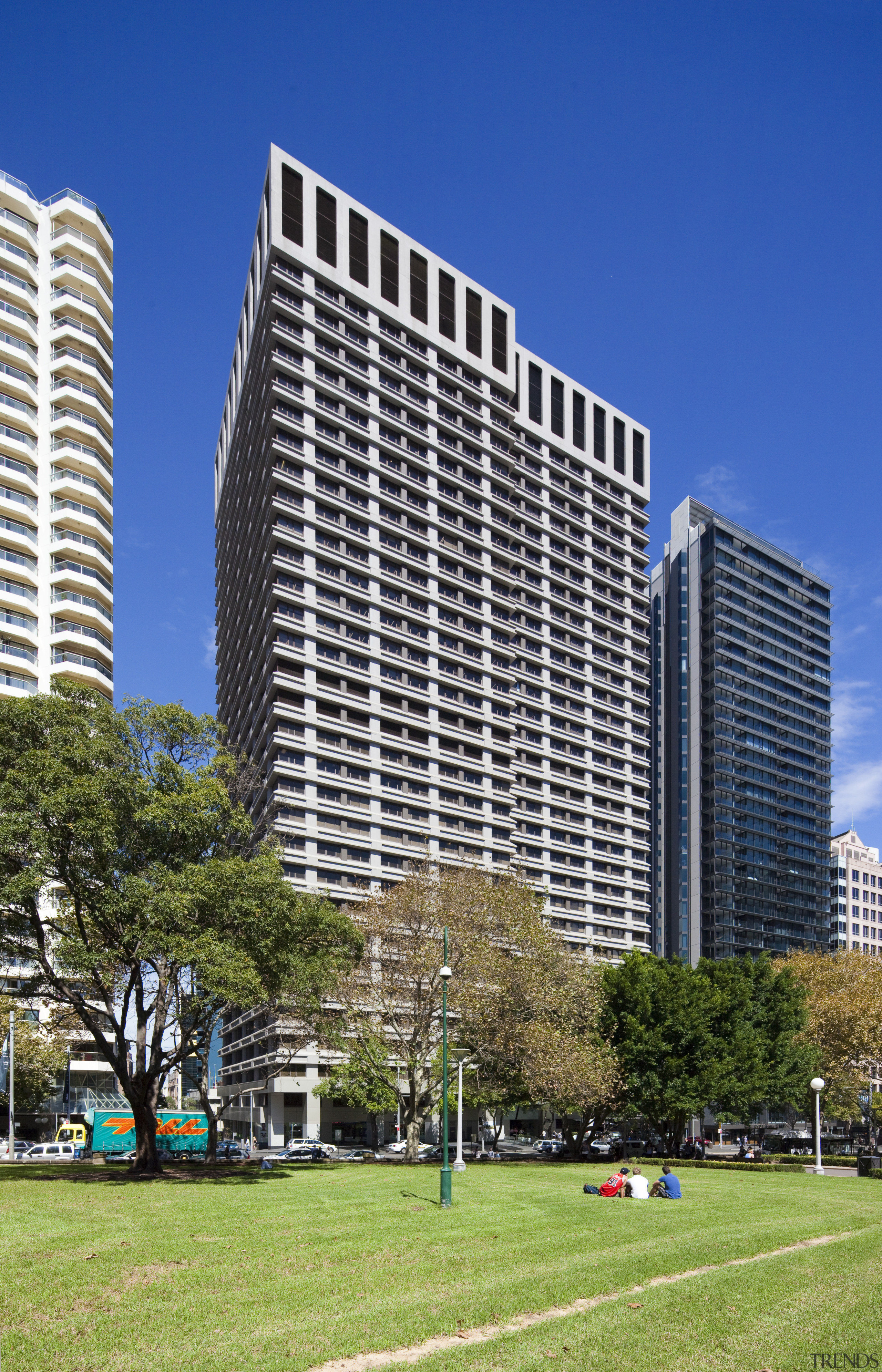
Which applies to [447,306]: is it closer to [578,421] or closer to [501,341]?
[501,341]

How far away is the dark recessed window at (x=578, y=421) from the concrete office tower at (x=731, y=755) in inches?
1651

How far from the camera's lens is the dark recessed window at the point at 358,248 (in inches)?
3740

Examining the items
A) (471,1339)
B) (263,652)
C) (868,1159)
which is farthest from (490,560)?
(471,1339)

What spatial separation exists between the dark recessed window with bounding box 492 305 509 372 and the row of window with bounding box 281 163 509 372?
53 mm

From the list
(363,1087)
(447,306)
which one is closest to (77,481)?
(447,306)

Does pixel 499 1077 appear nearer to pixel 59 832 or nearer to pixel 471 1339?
pixel 59 832

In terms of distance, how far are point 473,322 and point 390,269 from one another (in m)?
11.9

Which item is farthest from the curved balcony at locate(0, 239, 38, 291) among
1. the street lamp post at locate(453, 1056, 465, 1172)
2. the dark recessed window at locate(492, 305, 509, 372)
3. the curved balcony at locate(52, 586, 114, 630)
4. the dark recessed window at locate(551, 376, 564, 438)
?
the street lamp post at locate(453, 1056, 465, 1172)

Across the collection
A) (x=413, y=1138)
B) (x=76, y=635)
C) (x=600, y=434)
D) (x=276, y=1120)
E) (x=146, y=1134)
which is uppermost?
(x=600, y=434)

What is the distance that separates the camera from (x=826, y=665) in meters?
175

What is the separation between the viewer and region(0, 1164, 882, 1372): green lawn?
12055mm

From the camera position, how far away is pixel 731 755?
502ft

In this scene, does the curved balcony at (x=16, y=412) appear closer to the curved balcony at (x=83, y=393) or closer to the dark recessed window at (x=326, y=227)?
the curved balcony at (x=83, y=393)

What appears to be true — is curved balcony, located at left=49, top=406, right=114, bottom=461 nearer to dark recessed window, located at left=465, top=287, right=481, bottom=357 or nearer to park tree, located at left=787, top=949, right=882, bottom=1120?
dark recessed window, located at left=465, top=287, right=481, bottom=357
